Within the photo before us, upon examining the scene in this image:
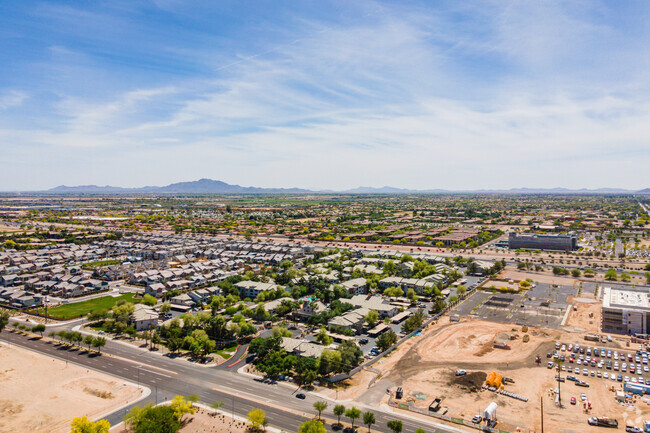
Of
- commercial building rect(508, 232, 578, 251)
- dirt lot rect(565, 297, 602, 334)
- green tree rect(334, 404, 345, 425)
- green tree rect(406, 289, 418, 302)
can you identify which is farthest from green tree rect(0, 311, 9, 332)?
commercial building rect(508, 232, 578, 251)

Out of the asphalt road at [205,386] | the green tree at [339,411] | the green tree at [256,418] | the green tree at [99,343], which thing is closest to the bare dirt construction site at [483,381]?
the asphalt road at [205,386]

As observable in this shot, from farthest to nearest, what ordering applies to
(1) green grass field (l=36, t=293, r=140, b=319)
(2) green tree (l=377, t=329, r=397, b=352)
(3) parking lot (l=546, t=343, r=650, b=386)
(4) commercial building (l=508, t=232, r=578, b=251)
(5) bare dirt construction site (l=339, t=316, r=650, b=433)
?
1. (4) commercial building (l=508, t=232, r=578, b=251)
2. (1) green grass field (l=36, t=293, r=140, b=319)
3. (2) green tree (l=377, t=329, r=397, b=352)
4. (3) parking lot (l=546, t=343, r=650, b=386)
5. (5) bare dirt construction site (l=339, t=316, r=650, b=433)

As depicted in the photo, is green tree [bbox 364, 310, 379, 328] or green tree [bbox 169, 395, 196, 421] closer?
green tree [bbox 169, 395, 196, 421]

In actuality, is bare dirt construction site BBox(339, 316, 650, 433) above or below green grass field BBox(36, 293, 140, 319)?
below

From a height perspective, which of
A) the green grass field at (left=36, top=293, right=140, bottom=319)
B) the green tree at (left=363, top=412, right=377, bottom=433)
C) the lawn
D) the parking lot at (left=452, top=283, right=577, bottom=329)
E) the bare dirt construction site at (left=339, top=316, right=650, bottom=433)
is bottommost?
the bare dirt construction site at (left=339, top=316, right=650, bottom=433)

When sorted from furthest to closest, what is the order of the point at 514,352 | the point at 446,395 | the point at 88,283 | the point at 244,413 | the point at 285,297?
the point at 88,283 → the point at 285,297 → the point at 514,352 → the point at 446,395 → the point at 244,413

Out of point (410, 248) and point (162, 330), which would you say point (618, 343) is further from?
point (410, 248)

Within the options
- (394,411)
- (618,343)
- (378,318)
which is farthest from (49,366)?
(618,343)

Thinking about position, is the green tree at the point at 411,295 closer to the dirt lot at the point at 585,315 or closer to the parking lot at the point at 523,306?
the parking lot at the point at 523,306

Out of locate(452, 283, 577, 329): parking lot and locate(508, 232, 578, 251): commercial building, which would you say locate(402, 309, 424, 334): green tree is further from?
locate(508, 232, 578, 251): commercial building
